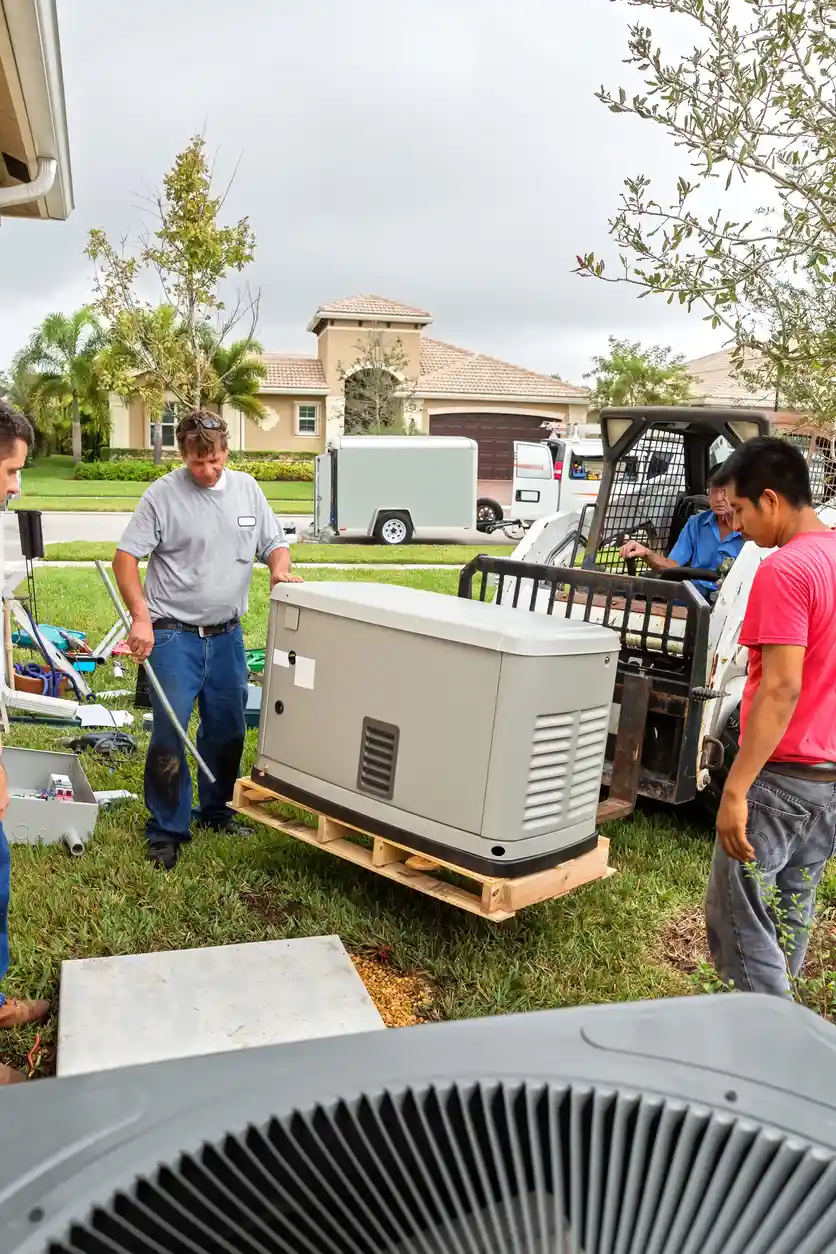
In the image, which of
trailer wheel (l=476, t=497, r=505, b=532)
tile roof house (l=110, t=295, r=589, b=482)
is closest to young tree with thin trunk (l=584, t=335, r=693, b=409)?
tile roof house (l=110, t=295, r=589, b=482)

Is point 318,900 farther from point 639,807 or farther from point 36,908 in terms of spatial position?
point 639,807

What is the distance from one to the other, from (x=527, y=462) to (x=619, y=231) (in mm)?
17652

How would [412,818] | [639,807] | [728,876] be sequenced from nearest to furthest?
[728,876]
[412,818]
[639,807]

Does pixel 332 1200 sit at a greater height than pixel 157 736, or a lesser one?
greater

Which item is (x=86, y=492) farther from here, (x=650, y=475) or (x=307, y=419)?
(x=650, y=475)

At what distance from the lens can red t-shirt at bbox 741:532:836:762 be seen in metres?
2.54

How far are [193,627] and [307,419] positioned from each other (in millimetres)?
36850

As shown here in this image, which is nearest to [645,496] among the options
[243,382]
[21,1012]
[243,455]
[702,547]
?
[702,547]

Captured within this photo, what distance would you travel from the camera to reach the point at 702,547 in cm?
552

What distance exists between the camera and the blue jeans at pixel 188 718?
4.29 m

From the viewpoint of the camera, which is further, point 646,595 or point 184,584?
point 646,595

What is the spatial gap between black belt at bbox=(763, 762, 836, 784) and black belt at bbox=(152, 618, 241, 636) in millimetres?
2568

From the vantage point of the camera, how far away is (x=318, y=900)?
4.00 meters

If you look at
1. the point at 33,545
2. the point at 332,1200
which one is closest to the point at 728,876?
the point at 332,1200
